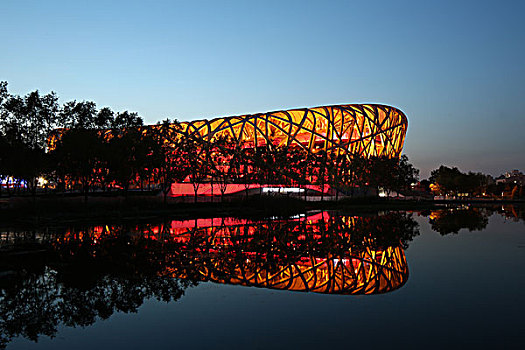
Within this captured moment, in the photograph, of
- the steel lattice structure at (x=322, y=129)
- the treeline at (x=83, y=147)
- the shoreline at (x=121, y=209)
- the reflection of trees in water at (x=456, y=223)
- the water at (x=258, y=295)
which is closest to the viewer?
the water at (x=258, y=295)

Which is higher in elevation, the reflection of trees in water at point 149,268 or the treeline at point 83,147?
the treeline at point 83,147

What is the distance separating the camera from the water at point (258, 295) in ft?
21.8

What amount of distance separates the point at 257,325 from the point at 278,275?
3733 millimetres

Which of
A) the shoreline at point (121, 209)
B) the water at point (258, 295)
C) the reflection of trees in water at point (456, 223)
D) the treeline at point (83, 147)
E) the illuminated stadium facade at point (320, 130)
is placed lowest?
the water at point (258, 295)

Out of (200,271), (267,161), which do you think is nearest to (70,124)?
(267,161)

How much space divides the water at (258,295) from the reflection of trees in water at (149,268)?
0.04m

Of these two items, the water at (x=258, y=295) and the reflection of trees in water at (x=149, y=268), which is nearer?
the water at (x=258, y=295)

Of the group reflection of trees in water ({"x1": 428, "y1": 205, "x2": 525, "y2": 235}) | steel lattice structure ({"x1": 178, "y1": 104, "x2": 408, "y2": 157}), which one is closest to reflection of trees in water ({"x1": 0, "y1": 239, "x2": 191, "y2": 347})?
reflection of trees in water ({"x1": 428, "y1": 205, "x2": 525, "y2": 235})

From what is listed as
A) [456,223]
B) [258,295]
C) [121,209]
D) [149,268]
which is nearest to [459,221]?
[456,223]

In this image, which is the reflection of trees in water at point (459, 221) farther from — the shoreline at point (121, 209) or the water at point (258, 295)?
the shoreline at point (121, 209)

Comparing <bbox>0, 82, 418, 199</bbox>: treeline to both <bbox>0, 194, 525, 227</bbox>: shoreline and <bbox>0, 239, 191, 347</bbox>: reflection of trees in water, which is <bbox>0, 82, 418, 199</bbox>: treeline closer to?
<bbox>0, 194, 525, 227</bbox>: shoreline

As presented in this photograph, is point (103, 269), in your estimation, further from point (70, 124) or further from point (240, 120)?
point (240, 120)

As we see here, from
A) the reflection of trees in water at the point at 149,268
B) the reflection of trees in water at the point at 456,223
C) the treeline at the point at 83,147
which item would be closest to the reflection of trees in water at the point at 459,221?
the reflection of trees in water at the point at 456,223

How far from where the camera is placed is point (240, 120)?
8275cm
